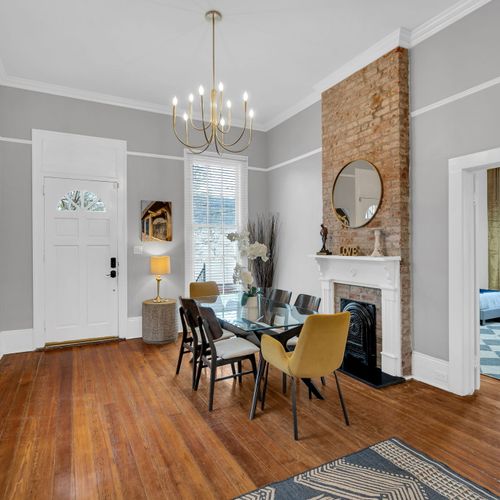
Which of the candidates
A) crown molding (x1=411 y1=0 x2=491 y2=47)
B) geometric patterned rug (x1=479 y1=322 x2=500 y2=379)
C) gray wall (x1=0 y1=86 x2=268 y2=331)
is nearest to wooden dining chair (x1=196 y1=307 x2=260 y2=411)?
gray wall (x1=0 y1=86 x2=268 y2=331)

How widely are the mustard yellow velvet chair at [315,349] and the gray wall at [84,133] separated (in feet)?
10.3

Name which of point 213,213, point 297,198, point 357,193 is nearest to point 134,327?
point 213,213

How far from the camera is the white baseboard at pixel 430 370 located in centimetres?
330

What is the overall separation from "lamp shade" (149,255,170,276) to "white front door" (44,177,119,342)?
56cm

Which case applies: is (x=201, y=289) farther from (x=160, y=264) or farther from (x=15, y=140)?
(x=15, y=140)

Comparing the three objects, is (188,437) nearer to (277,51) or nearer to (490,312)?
(277,51)

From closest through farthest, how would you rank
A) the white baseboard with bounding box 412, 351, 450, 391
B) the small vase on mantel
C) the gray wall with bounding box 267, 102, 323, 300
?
the white baseboard with bounding box 412, 351, 450, 391
the small vase on mantel
the gray wall with bounding box 267, 102, 323, 300

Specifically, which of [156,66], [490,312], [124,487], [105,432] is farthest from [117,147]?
[490,312]

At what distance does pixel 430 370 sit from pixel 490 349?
1687mm

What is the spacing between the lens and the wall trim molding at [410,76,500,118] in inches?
116

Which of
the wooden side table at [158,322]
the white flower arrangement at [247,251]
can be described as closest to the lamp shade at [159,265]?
the wooden side table at [158,322]

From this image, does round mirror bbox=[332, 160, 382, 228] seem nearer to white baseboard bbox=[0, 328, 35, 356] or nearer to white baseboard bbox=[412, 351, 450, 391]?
white baseboard bbox=[412, 351, 450, 391]

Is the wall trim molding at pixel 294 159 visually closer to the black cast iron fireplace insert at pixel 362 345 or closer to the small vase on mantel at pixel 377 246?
the small vase on mantel at pixel 377 246

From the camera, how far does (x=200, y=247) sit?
5668 millimetres
